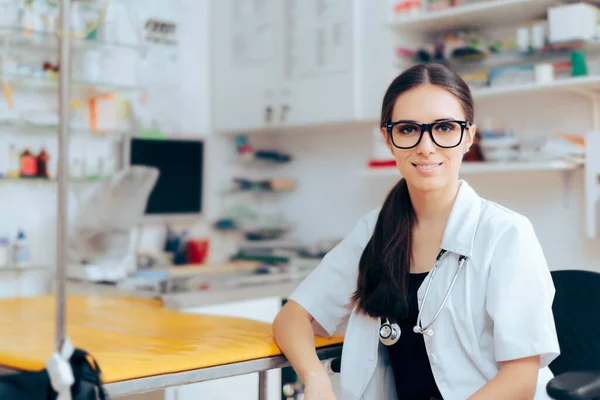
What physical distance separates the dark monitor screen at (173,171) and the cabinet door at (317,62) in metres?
0.54

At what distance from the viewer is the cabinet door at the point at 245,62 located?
3838 mm

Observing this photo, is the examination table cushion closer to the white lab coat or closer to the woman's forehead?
the white lab coat

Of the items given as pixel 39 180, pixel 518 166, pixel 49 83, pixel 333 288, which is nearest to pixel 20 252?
pixel 39 180

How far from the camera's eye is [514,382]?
4.52 ft

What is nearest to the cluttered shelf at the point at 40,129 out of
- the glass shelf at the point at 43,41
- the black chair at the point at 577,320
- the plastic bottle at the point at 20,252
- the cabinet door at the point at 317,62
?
the glass shelf at the point at 43,41

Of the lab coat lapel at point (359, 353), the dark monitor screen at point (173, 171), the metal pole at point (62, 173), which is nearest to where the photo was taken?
the metal pole at point (62, 173)

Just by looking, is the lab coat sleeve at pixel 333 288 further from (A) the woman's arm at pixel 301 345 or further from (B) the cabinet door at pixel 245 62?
(B) the cabinet door at pixel 245 62

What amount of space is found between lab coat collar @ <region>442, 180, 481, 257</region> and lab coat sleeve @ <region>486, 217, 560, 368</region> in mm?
68

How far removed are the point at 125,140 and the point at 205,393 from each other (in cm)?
166

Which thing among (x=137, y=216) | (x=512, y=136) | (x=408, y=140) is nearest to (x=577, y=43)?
(x=512, y=136)

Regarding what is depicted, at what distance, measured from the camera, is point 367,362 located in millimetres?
1614

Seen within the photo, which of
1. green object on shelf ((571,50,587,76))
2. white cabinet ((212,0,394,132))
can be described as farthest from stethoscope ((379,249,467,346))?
white cabinet ((212,0,394,132))

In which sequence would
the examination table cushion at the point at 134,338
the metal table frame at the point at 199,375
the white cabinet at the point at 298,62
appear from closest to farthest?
1. the metal table frame at the point at 199,375
2. the examination table cushion at the point at 134,338
3. the white cabinet at the point at 298,62

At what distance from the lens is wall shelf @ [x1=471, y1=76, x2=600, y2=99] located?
8.93 ft
